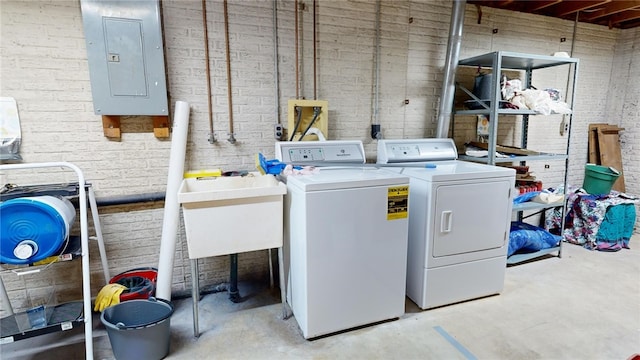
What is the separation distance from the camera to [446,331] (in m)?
2.14

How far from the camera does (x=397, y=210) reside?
82.4 inches

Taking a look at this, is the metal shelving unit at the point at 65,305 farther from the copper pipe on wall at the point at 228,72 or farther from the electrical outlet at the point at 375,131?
the electrical outlet at the point at 375,131

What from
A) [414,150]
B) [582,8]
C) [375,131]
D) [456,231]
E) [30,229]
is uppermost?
[582,8]

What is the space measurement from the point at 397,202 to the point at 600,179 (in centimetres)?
308

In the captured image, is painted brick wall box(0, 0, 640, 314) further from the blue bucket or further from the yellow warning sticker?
the yellow warning sticker

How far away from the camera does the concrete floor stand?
1949mm

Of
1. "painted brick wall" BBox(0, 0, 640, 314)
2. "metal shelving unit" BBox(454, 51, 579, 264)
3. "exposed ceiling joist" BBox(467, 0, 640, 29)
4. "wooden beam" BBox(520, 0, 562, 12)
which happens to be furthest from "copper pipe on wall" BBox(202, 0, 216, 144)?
"wooden beam" BBox(520, 0, 562, 12)

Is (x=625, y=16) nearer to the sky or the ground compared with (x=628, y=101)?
nearer to the sky

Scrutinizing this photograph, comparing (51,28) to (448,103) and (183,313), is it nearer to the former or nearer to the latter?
(183,313)

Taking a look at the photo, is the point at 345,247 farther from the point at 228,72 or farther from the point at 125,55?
the point at 125,55

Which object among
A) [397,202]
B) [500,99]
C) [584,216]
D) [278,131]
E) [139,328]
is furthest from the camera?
[584,216]

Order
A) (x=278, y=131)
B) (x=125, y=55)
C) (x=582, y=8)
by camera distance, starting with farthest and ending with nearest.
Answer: (x=582, y=8) → (x=278, y=131) → (x=125, y=55)

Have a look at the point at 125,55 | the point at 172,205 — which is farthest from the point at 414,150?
the point at 125,55

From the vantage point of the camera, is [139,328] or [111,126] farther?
[111,126]
